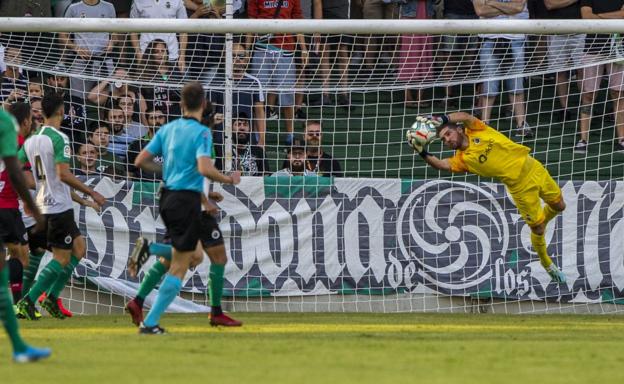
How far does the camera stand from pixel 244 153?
16609 mm

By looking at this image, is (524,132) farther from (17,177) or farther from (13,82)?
(17,177)

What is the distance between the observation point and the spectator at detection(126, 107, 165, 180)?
1631cm

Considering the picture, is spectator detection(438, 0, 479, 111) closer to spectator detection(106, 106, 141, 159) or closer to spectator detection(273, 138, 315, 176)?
spectator detection(273, 138, 315, 176)

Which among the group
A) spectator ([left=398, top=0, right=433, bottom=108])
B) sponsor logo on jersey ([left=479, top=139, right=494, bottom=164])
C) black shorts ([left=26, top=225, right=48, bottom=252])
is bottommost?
black shorts ([left=26, top=225, right=48, bottom=252])

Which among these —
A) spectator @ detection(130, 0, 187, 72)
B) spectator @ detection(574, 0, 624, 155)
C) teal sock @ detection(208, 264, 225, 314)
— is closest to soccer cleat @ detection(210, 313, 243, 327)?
teal sock @ detection(208, 264, 225, 314)

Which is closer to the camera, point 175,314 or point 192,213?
point 192,213

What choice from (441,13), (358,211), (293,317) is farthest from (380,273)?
(441,13)

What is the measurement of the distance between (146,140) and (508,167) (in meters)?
4.74

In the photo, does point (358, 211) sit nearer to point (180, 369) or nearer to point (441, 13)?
point (441, 13)

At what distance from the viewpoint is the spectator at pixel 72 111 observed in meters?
16.2

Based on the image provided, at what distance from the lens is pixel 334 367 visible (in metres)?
8.66

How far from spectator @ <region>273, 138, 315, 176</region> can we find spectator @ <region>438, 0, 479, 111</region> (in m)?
2.09

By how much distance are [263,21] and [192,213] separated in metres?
4.48

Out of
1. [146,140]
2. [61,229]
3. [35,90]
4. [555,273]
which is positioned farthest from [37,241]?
[555,273]
